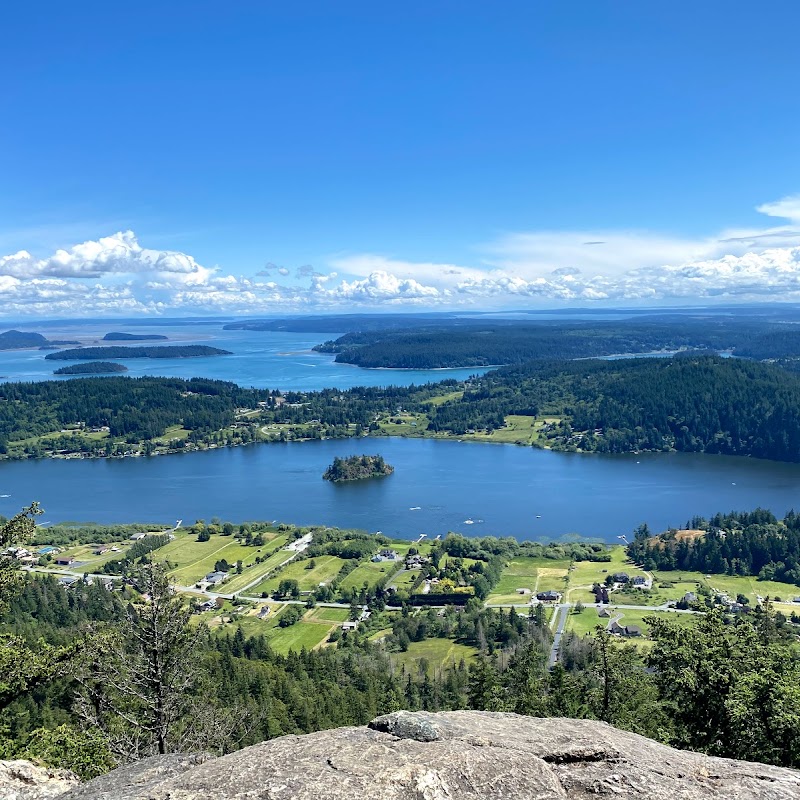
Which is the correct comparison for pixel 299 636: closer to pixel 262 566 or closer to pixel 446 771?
pixel 262 566

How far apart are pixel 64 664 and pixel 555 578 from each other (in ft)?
187

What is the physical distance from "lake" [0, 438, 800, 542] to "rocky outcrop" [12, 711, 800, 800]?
2745 inches

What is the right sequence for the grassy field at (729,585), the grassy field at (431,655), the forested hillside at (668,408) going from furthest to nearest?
the forested hillside at (668,408), the grassy field at (729,585), the grassy field at (431,655)

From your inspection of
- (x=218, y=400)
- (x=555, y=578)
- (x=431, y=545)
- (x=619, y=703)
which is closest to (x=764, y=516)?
(x=555, y=578)

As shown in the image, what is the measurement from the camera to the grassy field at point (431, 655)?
46.0m

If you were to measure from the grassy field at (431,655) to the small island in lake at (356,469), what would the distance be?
5607cm

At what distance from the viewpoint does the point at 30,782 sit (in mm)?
10789

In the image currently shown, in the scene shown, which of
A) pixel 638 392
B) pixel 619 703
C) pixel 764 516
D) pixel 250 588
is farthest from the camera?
pixel 638 392

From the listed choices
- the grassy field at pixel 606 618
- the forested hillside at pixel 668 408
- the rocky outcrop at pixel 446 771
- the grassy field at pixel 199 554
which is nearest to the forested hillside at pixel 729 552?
the grassy field at pixel 606 618

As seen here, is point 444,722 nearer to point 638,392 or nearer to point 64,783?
point 64,783

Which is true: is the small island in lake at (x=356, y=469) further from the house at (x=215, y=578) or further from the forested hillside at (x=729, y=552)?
the forested hillside at (x=729, y=552)

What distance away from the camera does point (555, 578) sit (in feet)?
208

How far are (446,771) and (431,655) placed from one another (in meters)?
43.5

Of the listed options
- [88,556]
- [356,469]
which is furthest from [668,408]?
[88,556]
